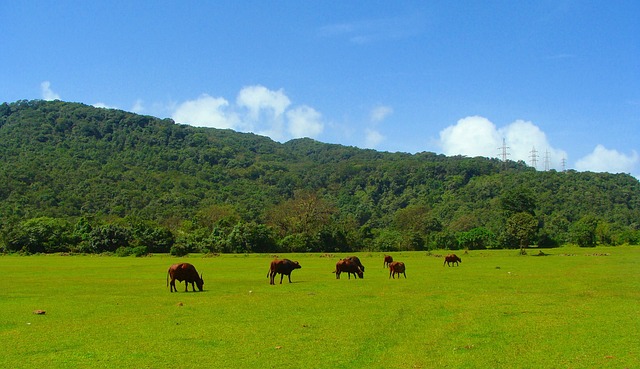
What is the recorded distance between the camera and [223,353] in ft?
43.5

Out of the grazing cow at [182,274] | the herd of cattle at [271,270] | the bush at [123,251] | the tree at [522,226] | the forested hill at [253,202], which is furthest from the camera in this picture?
the forested hill at [253,202]

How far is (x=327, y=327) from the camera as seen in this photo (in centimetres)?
1647

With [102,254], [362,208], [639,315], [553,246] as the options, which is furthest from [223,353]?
[362,208]

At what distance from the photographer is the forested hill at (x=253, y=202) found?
86625 millimetres

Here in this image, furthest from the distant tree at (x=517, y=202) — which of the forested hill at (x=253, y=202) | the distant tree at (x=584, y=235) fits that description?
the distant tree at (x=584, y=235)

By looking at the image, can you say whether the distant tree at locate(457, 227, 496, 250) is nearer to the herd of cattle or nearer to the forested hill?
the forested hill

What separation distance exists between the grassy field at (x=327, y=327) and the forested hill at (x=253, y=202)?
57.8m

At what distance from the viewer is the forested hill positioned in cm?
8662

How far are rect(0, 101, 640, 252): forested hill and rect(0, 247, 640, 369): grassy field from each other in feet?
190

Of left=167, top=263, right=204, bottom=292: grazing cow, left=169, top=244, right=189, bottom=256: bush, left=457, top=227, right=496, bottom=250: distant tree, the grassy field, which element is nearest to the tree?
left=457, top=227, right=496, bottom=250: distant tree

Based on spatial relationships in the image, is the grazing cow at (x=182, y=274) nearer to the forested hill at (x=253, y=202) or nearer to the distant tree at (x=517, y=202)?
the forested hill at (x=253, y=202)

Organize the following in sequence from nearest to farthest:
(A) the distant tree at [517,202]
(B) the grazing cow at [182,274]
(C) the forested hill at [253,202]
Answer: (B) the grazing cow at [182,274] < (C) the forested hill at [253,202] < (A) the distant tree at [517,202]

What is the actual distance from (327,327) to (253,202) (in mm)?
140004

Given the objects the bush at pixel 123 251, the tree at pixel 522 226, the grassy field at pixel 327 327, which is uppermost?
the tree at pixel 522 226
